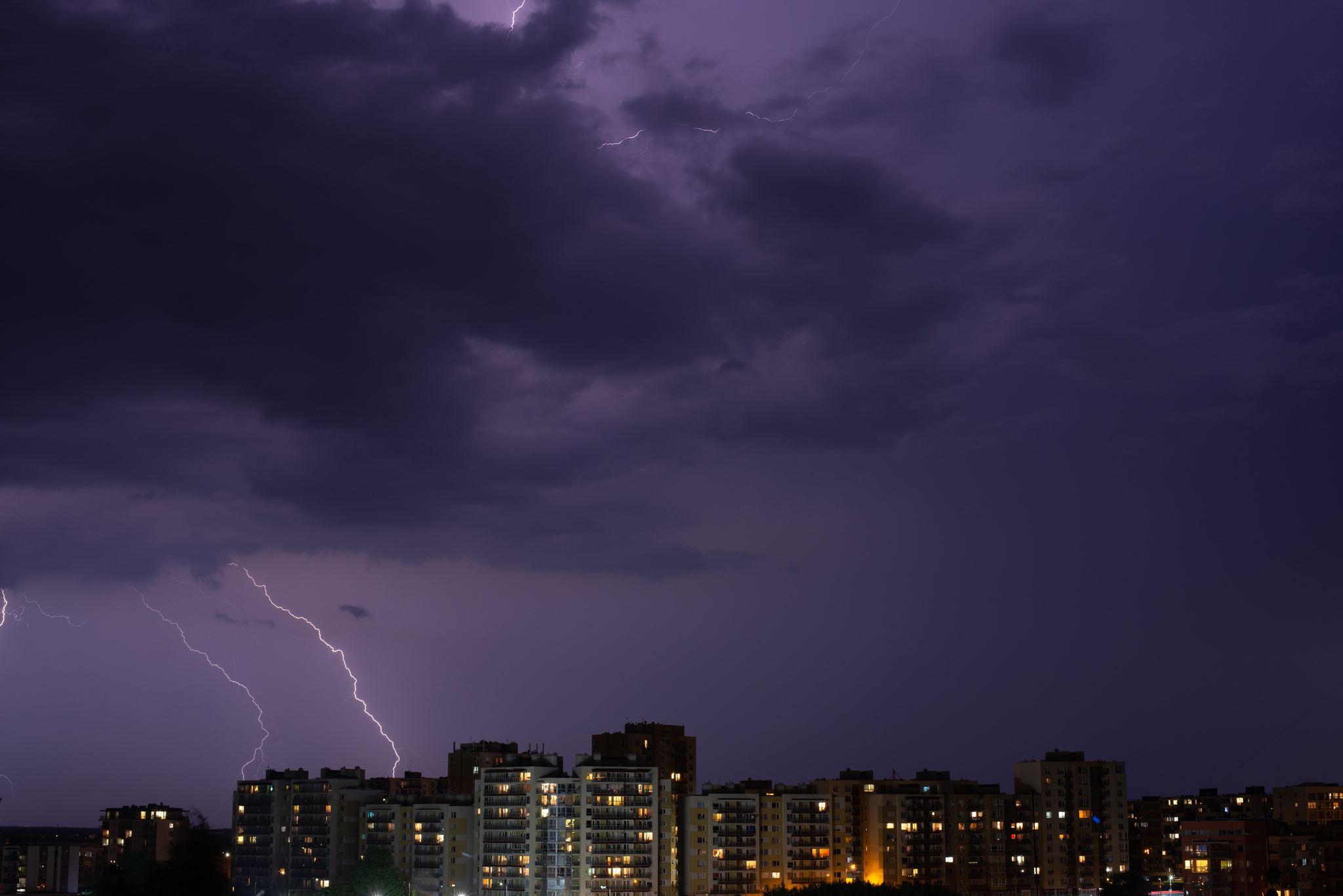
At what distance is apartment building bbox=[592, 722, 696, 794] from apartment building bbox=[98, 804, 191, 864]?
150 feet

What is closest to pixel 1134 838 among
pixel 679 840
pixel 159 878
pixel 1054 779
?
pixel 1054 779

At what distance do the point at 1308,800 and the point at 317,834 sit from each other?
316 feet

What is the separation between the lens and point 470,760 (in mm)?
146625

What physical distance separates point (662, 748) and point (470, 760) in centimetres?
1989

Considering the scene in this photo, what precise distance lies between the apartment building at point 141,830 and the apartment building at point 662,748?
4567 centimetres

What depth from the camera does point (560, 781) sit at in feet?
373

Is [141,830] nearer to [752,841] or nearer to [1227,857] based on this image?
[752,841]

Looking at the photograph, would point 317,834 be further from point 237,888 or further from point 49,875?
point 49,875

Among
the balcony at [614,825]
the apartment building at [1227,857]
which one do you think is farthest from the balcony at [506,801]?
the apartment building at [1227,857]

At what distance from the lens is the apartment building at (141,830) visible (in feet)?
495

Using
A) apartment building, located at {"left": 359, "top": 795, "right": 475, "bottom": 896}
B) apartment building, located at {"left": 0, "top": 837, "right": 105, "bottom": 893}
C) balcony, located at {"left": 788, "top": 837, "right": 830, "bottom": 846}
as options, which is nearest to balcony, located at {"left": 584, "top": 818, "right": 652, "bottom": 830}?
apartment building, located at {"left": 359, "top": 795, "right": 475, "bottom": 896}

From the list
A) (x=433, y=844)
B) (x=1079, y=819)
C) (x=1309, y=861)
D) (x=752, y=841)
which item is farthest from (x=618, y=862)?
(x=1309, y=861)

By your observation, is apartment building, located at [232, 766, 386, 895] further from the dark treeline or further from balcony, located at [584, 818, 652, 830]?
the dark treeline

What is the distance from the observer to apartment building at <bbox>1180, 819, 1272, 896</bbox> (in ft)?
366
